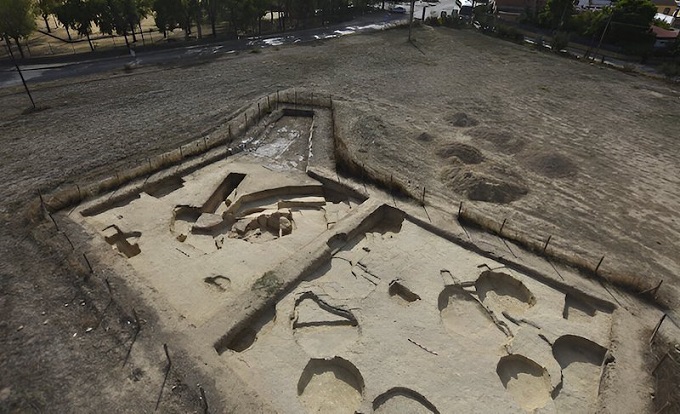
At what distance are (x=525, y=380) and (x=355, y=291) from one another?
436 centimetres

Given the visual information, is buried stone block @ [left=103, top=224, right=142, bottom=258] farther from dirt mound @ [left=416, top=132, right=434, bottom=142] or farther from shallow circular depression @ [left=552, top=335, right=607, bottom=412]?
dirt mound @ [left=416, top=132, right=434, bottom=142]

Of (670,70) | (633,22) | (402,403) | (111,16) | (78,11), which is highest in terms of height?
(78,11)

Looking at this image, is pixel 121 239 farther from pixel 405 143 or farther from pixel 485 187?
pixel 485 187

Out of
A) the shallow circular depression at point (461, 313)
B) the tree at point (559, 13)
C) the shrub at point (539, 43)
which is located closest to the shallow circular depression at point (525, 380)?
the shallow circular depression at point (461, 313)

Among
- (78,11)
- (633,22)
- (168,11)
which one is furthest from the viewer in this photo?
(633,22)

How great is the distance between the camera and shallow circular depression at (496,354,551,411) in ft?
27.3

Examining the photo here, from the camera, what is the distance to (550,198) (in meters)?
14.6

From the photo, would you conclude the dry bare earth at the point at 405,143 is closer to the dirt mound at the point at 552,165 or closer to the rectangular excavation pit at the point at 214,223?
the dirt mound at the point at 552,165

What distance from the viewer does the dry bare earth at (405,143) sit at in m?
9.46

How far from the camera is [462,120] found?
2038 cm

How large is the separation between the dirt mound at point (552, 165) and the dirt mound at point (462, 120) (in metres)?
3.96

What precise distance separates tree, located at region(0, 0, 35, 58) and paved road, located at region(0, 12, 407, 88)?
2288 mm

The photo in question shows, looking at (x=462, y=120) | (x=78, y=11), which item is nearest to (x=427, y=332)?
(x=462, y=120)

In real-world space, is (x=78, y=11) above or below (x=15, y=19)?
above
